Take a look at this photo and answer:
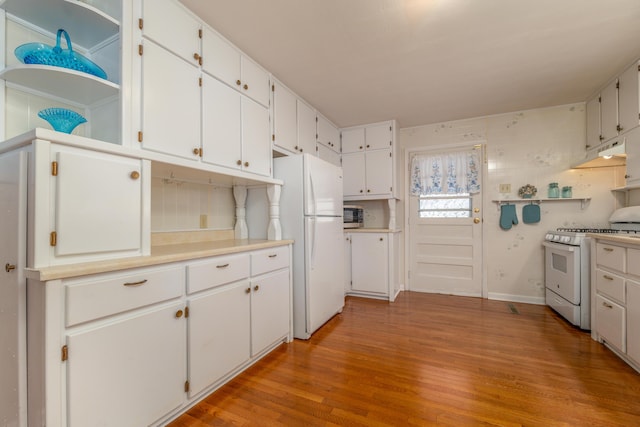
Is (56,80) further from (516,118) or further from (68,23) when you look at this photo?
(516,118)

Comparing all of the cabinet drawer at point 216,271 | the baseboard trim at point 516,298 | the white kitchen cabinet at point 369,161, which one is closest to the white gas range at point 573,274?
the baseboard trim at point 516,298

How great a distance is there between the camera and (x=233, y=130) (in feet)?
6.89

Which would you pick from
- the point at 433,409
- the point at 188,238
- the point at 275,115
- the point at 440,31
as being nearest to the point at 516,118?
the point at 440,31

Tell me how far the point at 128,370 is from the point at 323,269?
1.76 metres

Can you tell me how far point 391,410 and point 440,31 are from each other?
2.44 meters

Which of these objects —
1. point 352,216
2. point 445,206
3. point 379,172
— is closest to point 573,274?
point 445,206

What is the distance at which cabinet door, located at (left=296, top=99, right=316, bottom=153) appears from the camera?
9.86 ft

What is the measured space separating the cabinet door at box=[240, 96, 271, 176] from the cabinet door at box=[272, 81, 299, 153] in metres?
0.16

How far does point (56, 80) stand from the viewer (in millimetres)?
1343

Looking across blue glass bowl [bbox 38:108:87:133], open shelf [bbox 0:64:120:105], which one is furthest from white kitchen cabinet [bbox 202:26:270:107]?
blue glass bowl [bbox 38:108:87:133]

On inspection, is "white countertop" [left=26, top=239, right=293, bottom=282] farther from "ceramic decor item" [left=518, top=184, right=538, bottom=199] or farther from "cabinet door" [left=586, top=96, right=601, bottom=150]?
"cabinet door" [left=586, top=96, right=601, bottom=150]

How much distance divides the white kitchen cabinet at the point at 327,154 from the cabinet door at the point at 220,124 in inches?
55.0

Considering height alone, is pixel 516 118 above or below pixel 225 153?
above

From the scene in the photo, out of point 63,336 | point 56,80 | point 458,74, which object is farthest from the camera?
point 458,74
